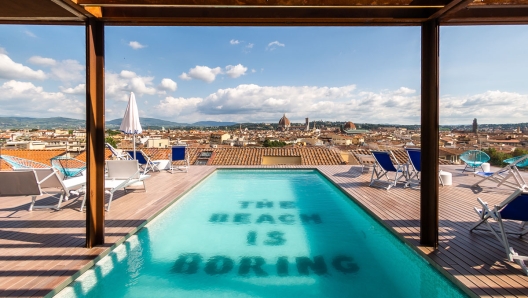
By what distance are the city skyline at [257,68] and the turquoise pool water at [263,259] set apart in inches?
→ 60.3

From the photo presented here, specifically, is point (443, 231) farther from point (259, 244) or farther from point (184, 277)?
point (184, 277)

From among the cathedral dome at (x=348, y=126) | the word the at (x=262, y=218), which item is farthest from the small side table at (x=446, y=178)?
the cathedral dome at (x=348, y=126)

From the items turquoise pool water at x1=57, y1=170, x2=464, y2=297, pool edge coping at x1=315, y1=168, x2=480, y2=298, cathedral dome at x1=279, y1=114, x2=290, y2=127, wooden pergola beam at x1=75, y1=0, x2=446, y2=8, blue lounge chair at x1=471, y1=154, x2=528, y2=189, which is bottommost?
turquoise pool water at x1=57, y1=170, x2=464, y2=297

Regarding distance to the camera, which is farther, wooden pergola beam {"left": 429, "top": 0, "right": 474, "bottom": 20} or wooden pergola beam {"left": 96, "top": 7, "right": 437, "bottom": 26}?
wooden pergola beam {"left": 96, "top": 7, "right": 437, "bottom": 26}

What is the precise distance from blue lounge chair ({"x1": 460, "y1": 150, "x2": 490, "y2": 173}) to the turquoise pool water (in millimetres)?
4574

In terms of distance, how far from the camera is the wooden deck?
2.33 metres

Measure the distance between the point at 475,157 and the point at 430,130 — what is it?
6.16 meters

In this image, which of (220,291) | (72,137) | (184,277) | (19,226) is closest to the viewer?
(220,291)

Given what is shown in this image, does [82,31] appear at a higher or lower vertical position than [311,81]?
lower

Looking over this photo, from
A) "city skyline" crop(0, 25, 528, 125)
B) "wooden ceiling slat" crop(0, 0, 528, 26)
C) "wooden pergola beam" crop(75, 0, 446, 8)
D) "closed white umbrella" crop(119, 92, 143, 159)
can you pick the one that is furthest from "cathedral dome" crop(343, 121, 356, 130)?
"wooden pergola beam" crop(75, 0, 446, 8)

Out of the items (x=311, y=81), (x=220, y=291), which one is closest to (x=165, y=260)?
(x=220, y=291)

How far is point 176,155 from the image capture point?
8.78 meters

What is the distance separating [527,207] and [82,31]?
4528 mm

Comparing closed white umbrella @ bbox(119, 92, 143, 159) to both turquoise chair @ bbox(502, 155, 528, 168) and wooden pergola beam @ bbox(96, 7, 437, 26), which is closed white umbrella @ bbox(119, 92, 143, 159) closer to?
wooden pergola beam @ bbox(96, 7, 437, 26)
